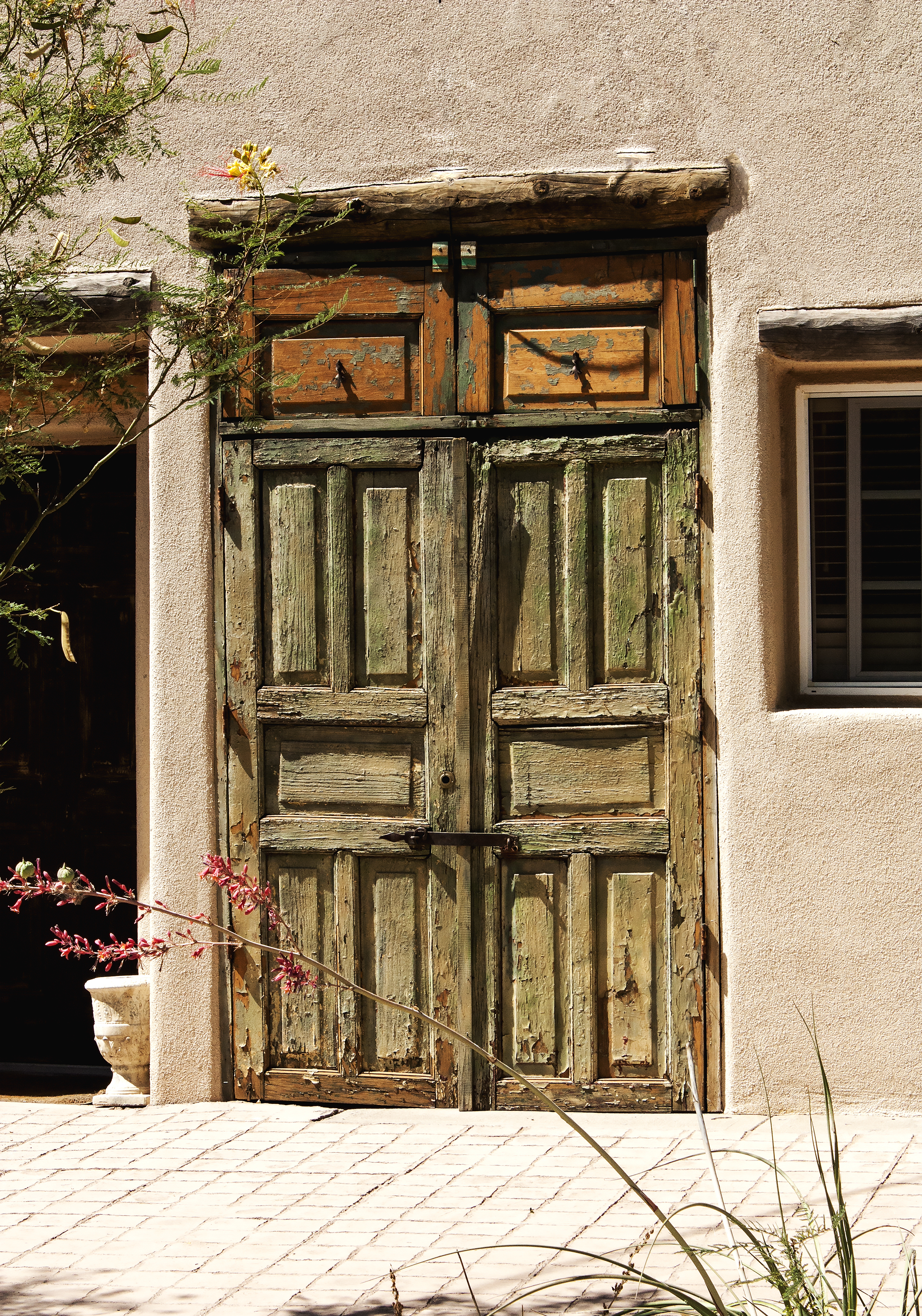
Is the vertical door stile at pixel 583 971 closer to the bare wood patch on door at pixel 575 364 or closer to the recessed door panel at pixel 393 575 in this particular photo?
the recessed door panel at pixel 393 575

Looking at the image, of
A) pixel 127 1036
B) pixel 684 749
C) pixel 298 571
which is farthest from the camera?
pixel 127 1036

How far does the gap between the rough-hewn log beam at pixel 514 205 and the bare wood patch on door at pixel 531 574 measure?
90 centimetres

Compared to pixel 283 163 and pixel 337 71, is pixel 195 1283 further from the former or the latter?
pixel 337 71

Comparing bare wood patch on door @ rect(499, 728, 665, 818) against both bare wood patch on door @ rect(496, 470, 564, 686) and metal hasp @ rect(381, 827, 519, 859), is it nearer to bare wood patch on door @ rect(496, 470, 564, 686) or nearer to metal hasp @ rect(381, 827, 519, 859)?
metal hasp @ rect(381, 827, 519, 859)

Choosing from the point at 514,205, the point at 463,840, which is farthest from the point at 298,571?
the point at 514,205

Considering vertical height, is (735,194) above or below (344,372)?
above

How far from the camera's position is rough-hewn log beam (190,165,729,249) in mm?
4766

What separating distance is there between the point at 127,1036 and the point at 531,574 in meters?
2.34

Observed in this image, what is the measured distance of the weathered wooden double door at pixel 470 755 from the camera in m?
4.84

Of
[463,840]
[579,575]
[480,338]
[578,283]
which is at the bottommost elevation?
[463,840]

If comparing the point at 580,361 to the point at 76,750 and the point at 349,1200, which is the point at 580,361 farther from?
the point at 76,750

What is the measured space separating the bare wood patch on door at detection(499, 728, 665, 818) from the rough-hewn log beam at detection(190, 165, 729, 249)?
181cm

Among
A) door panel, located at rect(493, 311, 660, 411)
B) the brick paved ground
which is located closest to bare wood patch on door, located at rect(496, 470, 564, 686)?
door panel, located at rect(493, 311, 660, 411)

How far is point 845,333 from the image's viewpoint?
15.5ft
